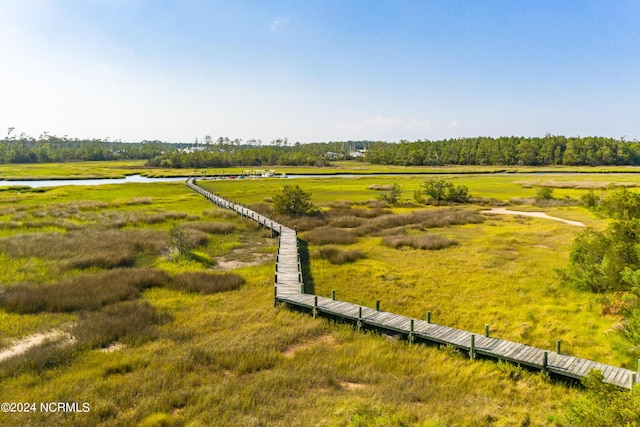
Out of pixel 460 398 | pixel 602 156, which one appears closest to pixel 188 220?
pixel 460 398

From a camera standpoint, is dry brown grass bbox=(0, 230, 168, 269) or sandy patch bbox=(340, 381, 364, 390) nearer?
sandy patch bbox=(340, 381, 364, 390)

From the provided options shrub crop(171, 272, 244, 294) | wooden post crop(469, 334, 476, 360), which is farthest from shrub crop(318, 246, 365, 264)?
wooden post crop(469, 334, 476, 360)

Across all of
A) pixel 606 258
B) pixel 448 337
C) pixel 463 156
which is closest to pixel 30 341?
pixel 448 337

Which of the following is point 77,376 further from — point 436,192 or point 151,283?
point 436,192

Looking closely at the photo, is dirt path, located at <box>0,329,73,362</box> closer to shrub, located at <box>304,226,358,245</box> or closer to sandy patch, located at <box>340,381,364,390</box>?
sandy patch, located at <box>340,381,364,390</box>

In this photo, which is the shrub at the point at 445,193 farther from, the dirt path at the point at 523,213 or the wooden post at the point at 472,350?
the wooden post at the point at 472,350

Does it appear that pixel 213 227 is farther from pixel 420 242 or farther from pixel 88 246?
pixel 420 242
